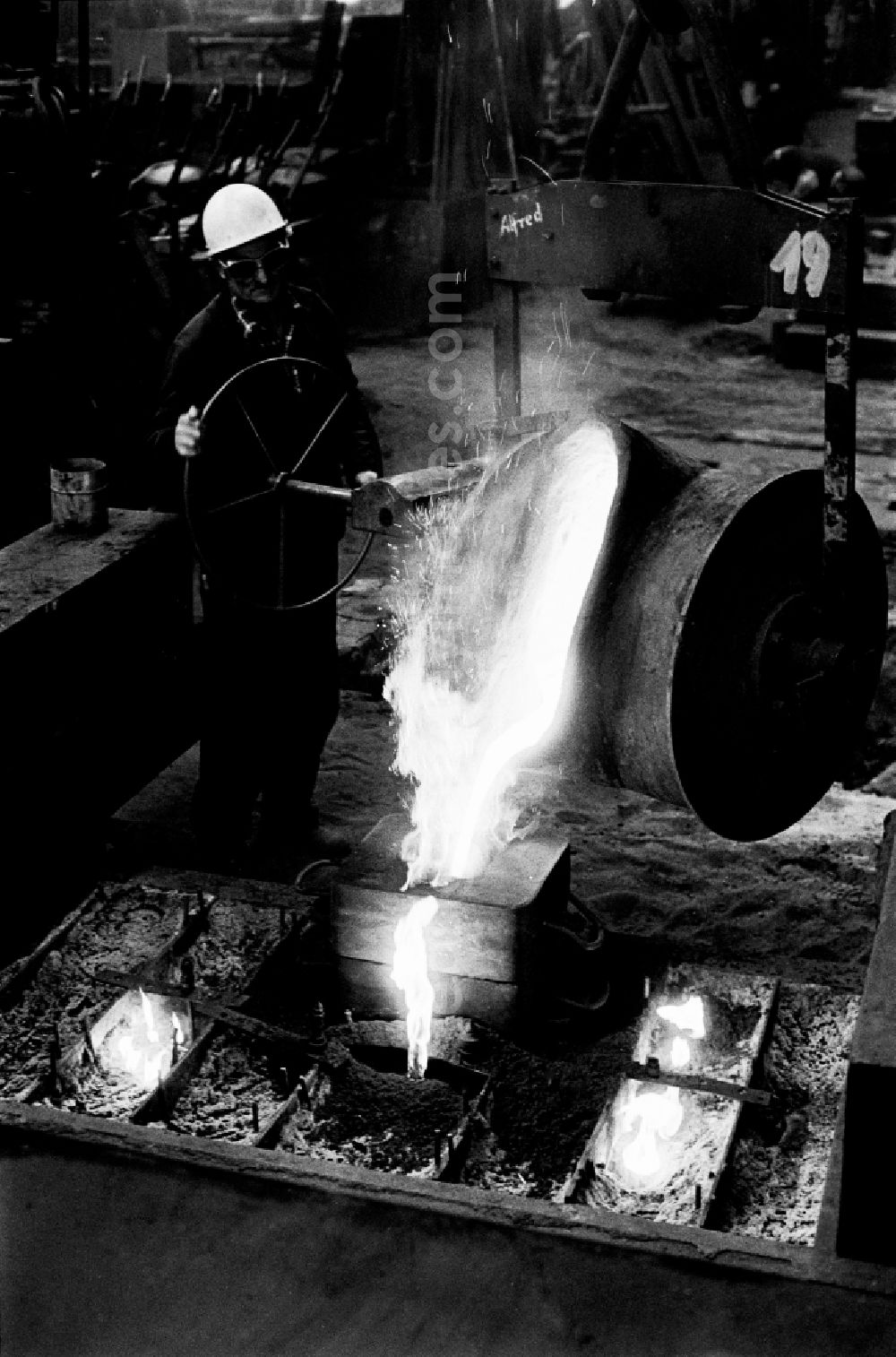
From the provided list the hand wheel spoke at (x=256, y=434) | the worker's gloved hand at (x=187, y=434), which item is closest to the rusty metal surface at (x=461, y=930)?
the hand wheel spoke at (x=256, y=434)

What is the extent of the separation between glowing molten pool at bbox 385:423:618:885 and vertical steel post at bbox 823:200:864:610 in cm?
47

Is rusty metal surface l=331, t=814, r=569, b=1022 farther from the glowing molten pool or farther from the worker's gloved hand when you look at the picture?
the worker's gloved hand

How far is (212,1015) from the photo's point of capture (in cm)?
421

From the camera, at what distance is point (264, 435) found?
4934mm

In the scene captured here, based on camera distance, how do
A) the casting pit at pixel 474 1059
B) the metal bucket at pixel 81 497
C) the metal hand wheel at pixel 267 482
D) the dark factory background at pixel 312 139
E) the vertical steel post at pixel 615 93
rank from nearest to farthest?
the vertical steel post at pixel 615 93 < the casting pit at pixel 474 1059 < the metal hand wheel at pixel 267 482 < the metal bucket at pixel 81 497 < the dark factory background at pixel 312 139

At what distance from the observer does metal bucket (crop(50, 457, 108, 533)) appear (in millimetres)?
5293

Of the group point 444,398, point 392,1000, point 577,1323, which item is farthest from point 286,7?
point 577,1323

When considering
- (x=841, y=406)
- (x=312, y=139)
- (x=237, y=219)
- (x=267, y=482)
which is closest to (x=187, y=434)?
(x=267, y=482)

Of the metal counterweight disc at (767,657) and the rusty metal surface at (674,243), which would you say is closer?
the rusty metal surface at (674,243)

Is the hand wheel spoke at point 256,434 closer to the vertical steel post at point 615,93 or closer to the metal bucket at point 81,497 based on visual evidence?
the metal bucket at point 81,497

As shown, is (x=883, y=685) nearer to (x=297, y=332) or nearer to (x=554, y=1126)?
(x=297, y=332)

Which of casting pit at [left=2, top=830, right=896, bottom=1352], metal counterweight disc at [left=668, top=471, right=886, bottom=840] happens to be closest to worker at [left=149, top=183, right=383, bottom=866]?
casting pit at [left=2, top=830, right=896, bottom=1352]

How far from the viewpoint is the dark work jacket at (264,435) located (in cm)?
484

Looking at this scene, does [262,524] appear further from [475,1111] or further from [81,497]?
[475,1111]
